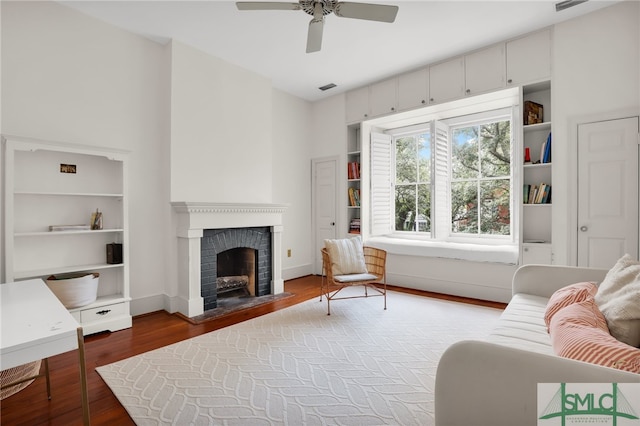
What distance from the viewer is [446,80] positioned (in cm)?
395

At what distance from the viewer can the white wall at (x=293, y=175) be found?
4926 mm

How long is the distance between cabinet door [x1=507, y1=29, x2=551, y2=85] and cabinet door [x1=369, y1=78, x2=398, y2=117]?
1385 mm

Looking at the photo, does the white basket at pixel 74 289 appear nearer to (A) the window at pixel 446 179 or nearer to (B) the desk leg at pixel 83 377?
(B) the desk leg at pixel 83 377

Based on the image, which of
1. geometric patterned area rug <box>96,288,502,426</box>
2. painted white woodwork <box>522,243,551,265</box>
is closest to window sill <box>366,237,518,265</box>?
painted white woodwork <box>522,243,551,265</box>

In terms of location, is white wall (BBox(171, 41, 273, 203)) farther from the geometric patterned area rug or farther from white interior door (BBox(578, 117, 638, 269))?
white interior door (BBox(578, 117, 638, 269))

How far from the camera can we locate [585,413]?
909 mm

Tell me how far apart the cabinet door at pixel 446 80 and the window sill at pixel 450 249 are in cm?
184

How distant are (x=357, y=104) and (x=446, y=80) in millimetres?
1343

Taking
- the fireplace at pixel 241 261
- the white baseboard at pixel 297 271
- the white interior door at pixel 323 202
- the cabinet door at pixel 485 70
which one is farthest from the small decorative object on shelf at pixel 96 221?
the cabinet door at pixel 485 70

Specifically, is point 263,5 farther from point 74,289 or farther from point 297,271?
point 297,271

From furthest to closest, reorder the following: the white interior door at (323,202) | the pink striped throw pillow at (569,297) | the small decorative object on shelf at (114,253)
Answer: the white interior door at (323,202)
the small decorative object on shelf at (114,253)
the pink striped throw pillow at (569,297)

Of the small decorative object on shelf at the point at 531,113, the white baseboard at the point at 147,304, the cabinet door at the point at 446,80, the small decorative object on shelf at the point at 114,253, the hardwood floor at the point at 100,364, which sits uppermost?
the cabinet door at the point at 446,80

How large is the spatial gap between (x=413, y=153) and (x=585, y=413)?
14.1 ft

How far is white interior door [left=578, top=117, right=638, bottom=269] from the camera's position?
9.43 feet
